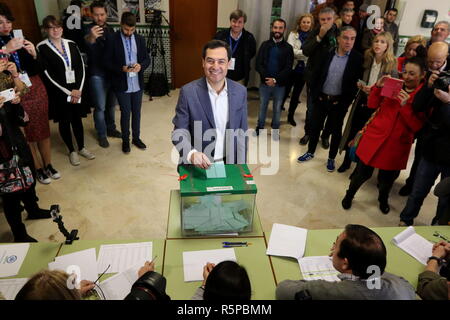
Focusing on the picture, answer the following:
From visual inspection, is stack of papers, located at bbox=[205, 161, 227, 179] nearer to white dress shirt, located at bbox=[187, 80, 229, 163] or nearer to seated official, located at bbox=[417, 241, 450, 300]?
white dress shirt, located at bbox=[187, 80, 229, 163]

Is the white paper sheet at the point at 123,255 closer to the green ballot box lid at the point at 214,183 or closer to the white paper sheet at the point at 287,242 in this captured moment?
the green ballot box lid at the point at 214,183

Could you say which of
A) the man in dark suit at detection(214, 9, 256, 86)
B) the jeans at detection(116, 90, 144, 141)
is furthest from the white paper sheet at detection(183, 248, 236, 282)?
the man in dark suit at detection(214, 9, 256, 86)

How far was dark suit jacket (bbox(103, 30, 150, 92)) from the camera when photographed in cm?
373

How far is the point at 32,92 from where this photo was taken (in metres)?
3.14

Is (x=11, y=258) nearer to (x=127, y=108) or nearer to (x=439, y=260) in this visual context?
(x=439, y=260)

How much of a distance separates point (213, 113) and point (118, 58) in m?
2.10

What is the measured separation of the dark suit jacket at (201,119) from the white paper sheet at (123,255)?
579 mm

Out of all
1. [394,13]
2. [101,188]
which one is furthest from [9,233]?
[394,13]

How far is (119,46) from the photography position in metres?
3.73

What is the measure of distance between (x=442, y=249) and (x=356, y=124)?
7.09ft

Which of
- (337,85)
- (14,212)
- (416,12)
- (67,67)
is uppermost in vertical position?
(416,12)

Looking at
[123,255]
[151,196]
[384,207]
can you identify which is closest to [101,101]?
[151,196]

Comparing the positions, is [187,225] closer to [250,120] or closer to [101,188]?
[101,188]

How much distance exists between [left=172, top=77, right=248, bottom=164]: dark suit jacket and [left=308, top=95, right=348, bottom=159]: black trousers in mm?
1829
